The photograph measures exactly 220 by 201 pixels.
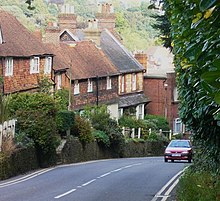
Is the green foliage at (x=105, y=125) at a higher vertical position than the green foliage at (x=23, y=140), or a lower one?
higher

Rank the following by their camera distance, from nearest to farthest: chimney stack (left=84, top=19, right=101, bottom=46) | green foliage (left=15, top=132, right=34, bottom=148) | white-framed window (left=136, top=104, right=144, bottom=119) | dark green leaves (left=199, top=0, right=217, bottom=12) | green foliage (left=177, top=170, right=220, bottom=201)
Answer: dark green leaves (left=199, top=0, right=217, bottom=12), green foliage (left=177, top=170, right=220, bottom=201), green foliage (left=15, top=132, right=34, bottom=148), chimney stack (left=84, top=19, right=101, bottom=46), white-framed window (left=136, top=104, right=144, bottom=119)

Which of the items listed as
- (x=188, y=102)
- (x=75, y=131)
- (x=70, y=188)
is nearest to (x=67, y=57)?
(x=75, y=131)

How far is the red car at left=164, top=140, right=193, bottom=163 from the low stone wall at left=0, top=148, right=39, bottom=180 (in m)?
10.0

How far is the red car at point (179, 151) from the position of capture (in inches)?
1455

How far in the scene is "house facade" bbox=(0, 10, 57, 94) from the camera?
38.7m

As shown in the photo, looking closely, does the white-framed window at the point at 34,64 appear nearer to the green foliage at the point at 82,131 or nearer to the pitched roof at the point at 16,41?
the pitched roof at the point at 16,41

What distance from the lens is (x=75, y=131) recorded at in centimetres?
3869

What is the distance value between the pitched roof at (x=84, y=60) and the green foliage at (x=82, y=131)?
9466 millimetres

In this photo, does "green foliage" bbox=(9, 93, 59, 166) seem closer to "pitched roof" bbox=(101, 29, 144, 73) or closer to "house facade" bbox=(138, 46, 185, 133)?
"pitched roof" bbox=(101, 29, 144, 73)

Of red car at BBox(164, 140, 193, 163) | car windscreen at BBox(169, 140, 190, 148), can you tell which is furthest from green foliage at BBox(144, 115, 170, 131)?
red car at BBox(164, 140, 193, 163)

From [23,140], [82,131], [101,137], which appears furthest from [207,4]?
[101,137]

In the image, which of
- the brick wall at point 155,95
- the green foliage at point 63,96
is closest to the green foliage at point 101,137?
the green foliage at point 63,96

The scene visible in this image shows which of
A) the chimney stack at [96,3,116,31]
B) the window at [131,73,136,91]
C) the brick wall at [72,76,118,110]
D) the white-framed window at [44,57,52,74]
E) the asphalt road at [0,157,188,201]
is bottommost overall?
the asphalt road at [0,157,188,201]

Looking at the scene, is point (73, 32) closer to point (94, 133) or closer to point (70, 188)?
point (94, 133)
